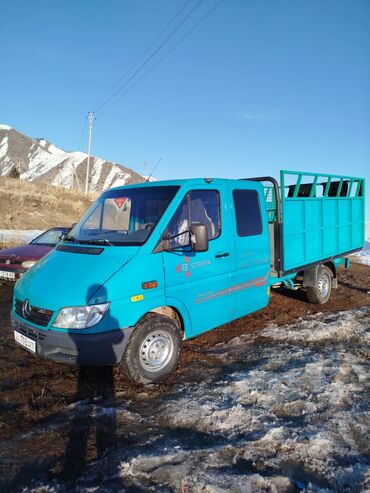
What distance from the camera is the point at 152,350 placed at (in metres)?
3.77

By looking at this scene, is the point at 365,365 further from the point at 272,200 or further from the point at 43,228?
the point at 43,228

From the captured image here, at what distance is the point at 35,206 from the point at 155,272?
69.6 ft

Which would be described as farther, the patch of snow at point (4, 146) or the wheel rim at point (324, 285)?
the patch of snow at point (4, 146)

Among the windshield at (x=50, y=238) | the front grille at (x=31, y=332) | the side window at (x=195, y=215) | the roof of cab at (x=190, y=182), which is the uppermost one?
the roof of cab at (x=190, y=182)

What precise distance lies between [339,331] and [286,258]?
4.38ft

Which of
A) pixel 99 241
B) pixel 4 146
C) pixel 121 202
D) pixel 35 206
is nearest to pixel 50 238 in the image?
pixel 121 202

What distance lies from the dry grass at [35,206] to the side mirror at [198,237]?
17932mm

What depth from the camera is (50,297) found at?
3.47 metres

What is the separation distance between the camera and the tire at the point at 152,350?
3588mm

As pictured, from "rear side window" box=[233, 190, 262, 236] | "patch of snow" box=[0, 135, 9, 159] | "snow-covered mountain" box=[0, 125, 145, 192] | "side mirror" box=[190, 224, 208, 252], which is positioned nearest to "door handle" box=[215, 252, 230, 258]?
"rear side window" box=[233, 190, 262, 236]

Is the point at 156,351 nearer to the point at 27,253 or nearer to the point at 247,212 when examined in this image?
the point at 247,212

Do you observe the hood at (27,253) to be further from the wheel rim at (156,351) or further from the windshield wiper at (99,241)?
the wheel rim at (156,351)

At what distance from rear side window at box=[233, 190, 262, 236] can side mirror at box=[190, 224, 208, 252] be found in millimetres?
1097

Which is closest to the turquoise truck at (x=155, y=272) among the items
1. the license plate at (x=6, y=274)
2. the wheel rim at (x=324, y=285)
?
the wheel rim at (x=324, y=285)
